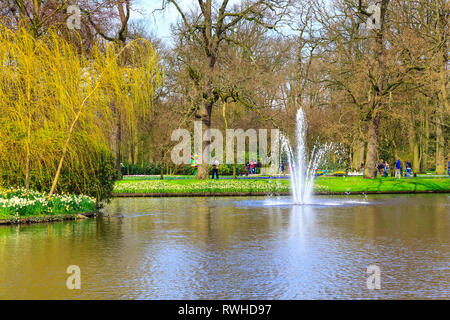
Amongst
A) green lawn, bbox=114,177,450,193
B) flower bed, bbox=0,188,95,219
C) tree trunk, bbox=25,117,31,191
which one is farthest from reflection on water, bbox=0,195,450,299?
green lawn, bbox=114,177,450,193

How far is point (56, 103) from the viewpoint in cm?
1806

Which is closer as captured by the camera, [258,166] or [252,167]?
[252,167]

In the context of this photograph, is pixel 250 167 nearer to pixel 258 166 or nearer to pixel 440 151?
pixel 258 166

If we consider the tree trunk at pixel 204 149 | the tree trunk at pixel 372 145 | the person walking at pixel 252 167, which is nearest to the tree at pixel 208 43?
the tree trunk at pixel 204 149

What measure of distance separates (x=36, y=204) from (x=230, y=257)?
9.08 m

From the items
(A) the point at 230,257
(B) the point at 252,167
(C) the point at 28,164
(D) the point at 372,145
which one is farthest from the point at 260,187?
(B) the point at 252,167

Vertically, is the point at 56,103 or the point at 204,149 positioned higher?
the point at 56,103

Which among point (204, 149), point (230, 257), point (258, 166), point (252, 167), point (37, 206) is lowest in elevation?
point (230, 257)

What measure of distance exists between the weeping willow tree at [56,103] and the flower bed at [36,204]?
1.83 feet

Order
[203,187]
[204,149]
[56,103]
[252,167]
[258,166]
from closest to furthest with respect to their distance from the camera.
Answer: [56,103], [203,187], [204,149], [252,167], [258,166]

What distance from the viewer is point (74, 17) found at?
25.7 meters
